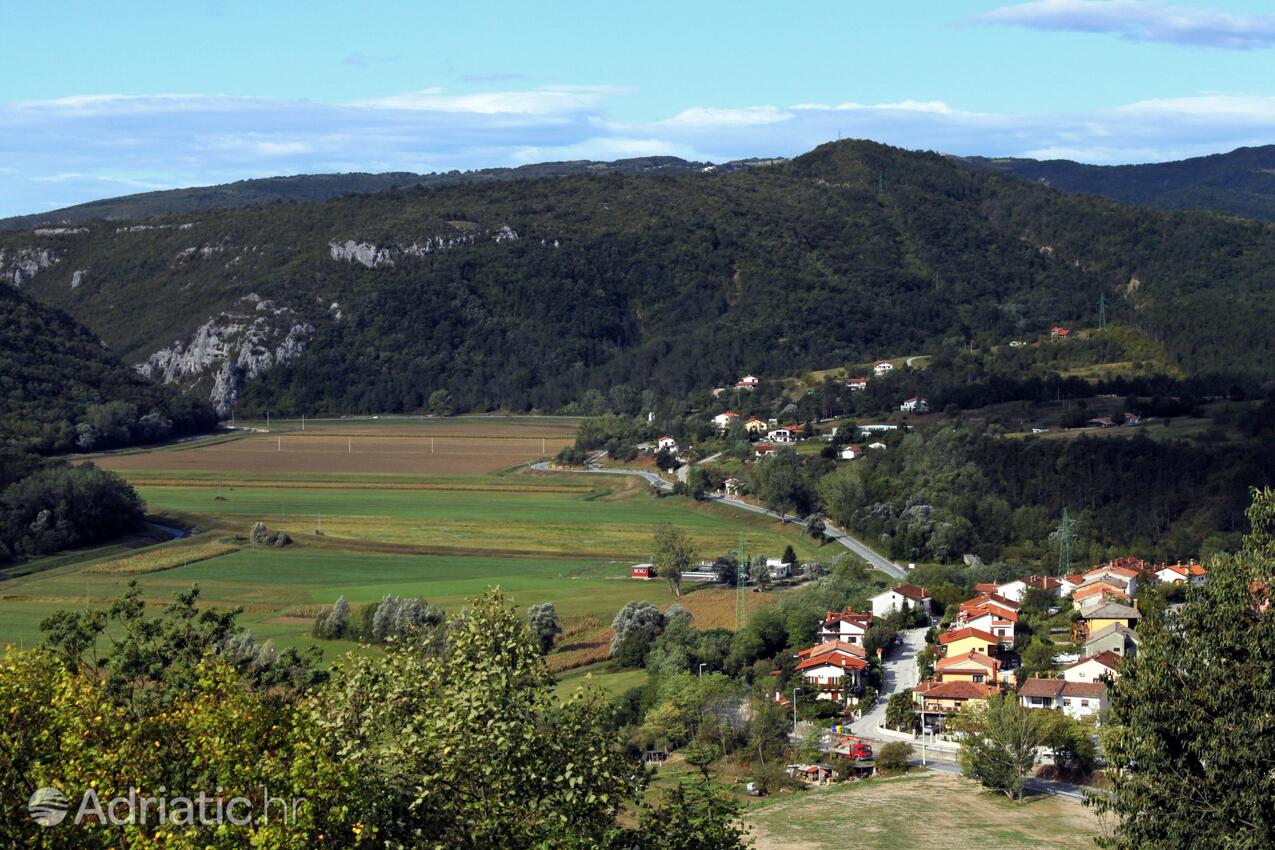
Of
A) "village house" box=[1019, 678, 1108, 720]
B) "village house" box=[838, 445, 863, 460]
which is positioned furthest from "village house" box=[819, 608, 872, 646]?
"village house" box=[838, 445, 863, 460]

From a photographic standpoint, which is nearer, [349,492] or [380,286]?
[349,492]

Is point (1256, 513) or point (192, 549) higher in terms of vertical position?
point (1256, 513)

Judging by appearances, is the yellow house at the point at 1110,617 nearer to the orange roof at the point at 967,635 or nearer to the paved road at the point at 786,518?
the orange roof at the point at 967,635

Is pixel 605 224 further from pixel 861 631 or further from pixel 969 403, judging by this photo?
pixel 861 631

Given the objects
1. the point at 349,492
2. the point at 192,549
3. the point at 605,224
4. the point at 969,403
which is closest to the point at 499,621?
the point at 192,549

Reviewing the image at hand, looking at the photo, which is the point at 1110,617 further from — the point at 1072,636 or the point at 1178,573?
the point at 1178,573

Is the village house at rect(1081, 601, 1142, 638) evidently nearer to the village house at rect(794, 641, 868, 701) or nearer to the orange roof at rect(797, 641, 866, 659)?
the orange roof at rect(797, 641, 866, 659)

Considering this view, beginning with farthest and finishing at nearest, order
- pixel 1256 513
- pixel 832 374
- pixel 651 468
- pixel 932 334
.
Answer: pixel 932 334 → pixel 832 374 → pixel 651 468 → pixel 1256 513

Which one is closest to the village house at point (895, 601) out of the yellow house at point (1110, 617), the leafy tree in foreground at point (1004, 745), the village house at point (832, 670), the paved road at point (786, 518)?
the yellow house at point (1110, 617)

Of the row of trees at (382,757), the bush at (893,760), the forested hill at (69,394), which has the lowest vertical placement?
the bush at (893,760)
